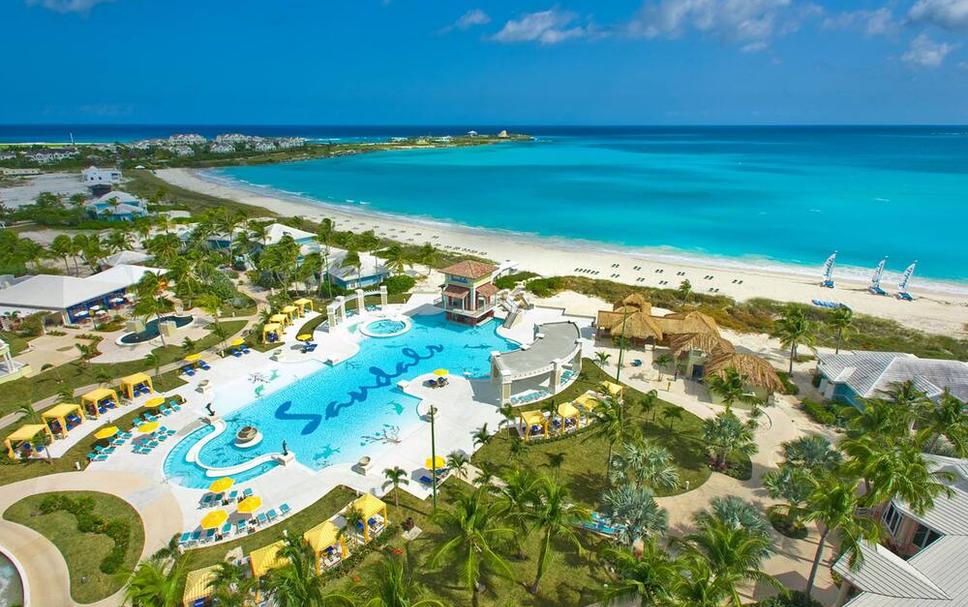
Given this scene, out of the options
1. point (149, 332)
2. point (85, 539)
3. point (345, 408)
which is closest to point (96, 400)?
point (85, 539)

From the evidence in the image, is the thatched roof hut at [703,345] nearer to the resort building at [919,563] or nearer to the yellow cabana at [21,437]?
the resort building at [919,563]

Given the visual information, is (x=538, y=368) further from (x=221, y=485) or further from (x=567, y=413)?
(x=221, y=485)

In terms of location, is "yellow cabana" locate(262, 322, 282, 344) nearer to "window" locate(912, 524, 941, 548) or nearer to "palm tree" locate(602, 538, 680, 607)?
"palm tree" locate(602, 538, 680, 607)

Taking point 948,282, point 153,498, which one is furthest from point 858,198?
point 153,498

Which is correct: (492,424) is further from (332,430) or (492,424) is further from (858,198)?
(858,198)

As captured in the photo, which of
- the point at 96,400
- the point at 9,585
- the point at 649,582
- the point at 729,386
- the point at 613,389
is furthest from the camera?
the point at 613,389

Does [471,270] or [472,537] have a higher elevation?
[471,270]
